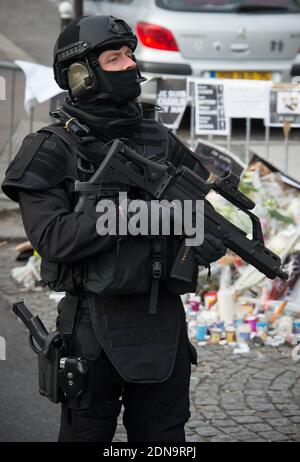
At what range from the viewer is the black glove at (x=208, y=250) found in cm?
313

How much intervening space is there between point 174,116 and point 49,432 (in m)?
2.94

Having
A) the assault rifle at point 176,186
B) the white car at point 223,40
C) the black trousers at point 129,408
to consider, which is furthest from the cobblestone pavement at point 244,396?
the white car at point 223,40

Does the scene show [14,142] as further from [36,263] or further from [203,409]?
[203,409]

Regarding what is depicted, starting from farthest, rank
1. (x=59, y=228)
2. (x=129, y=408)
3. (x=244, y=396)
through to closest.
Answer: (x=244, y=396) < (x=129, y=408) < (x=59, y=228)

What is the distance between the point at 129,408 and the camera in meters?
3.28

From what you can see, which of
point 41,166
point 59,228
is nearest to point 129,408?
point 59,228

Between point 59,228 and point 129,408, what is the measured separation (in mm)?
701

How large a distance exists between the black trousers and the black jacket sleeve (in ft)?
0.95

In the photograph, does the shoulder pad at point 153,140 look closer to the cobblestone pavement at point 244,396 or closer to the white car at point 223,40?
the cobblestone pavement at point 244,396

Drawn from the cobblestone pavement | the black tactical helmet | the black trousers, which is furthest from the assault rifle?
the cobblestone pavement

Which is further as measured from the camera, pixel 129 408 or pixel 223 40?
pixel 223 40

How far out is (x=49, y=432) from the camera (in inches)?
177

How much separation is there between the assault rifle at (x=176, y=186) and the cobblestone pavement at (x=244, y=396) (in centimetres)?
143

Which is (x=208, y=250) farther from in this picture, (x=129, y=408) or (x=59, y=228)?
(x=129, y=408)
